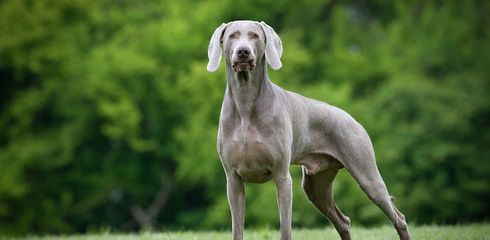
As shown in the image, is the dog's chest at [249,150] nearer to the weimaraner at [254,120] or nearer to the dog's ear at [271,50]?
the weimaraner at [254,120]

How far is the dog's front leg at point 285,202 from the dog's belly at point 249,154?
15 centimetres

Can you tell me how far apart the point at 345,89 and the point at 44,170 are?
10.8 m

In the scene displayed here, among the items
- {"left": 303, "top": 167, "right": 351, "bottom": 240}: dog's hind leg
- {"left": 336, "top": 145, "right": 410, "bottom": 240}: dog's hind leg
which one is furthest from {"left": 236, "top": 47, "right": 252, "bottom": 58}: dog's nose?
{"left": 303, "top": 167, "right": 351, "bottom": 240}: dog's hind leg

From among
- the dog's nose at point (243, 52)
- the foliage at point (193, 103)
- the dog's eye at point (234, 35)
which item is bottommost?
the foliage at point (193, 103)

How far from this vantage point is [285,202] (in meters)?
7.43

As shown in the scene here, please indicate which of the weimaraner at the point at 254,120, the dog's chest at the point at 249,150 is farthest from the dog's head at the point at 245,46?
the dog's chest at the point at 249,150

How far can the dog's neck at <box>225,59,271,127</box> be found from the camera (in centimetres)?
742

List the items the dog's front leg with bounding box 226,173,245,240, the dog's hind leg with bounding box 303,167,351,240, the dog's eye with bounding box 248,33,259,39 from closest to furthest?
the dog's eye with bounding box 248,33,259,39 → the dog's front leg with bounding box 226,173,245,240 → the dog's hind leg with bounding box 303,167,351,240

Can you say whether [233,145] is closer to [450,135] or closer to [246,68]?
[246,68]

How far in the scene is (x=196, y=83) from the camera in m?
29.0

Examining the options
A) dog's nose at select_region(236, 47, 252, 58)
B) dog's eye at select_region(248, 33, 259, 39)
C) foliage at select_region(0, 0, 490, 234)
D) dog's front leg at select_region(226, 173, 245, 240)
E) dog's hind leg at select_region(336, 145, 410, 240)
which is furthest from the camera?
foliage at select_region(0, 0, 490, 234)

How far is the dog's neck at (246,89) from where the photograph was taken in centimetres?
742

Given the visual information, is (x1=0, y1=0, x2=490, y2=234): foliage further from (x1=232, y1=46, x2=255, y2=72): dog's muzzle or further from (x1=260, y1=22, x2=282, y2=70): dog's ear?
(x1=232, y1=46, x2=255, y2=72): dog's muzzle

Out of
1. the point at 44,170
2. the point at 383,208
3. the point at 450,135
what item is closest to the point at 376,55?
the point at 450,135
